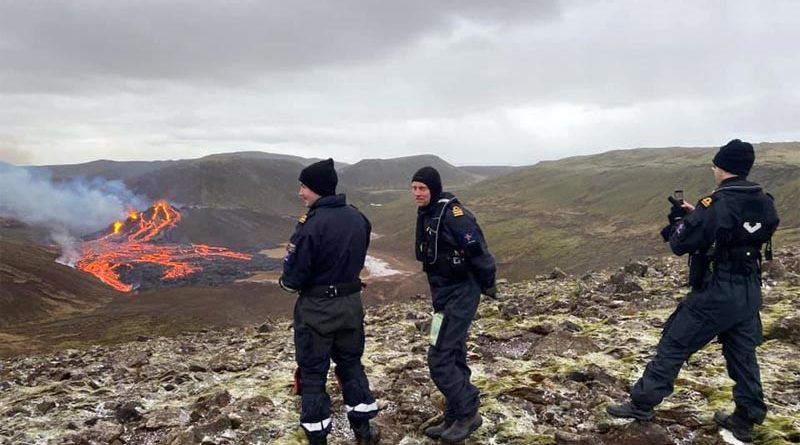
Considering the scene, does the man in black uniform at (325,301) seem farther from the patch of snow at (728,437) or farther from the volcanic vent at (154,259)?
the volcanic vent at (154,259)

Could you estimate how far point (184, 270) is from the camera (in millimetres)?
65125

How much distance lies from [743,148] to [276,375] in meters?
8.45

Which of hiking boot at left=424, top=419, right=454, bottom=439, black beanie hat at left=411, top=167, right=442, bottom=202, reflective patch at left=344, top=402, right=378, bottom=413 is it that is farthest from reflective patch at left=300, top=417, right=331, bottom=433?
black beanie hat at left=411, top=167, right=442, bottom=202

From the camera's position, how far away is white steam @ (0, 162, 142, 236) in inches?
4205

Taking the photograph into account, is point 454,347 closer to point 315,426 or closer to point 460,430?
point 460,430

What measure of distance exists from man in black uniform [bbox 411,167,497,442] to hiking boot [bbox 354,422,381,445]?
2.12 feet

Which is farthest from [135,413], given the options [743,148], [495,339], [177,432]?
[743,148]

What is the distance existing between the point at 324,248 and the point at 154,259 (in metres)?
73.8

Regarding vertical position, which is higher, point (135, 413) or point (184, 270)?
point (135, 413)

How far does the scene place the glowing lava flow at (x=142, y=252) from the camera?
2492 inches

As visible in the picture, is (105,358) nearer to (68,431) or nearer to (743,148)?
(68,431)

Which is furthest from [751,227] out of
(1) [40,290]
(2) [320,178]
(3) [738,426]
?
(1) [40,290]

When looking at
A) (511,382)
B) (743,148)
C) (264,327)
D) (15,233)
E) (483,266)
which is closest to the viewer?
(743,148)

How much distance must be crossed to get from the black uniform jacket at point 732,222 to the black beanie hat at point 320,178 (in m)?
4.00
